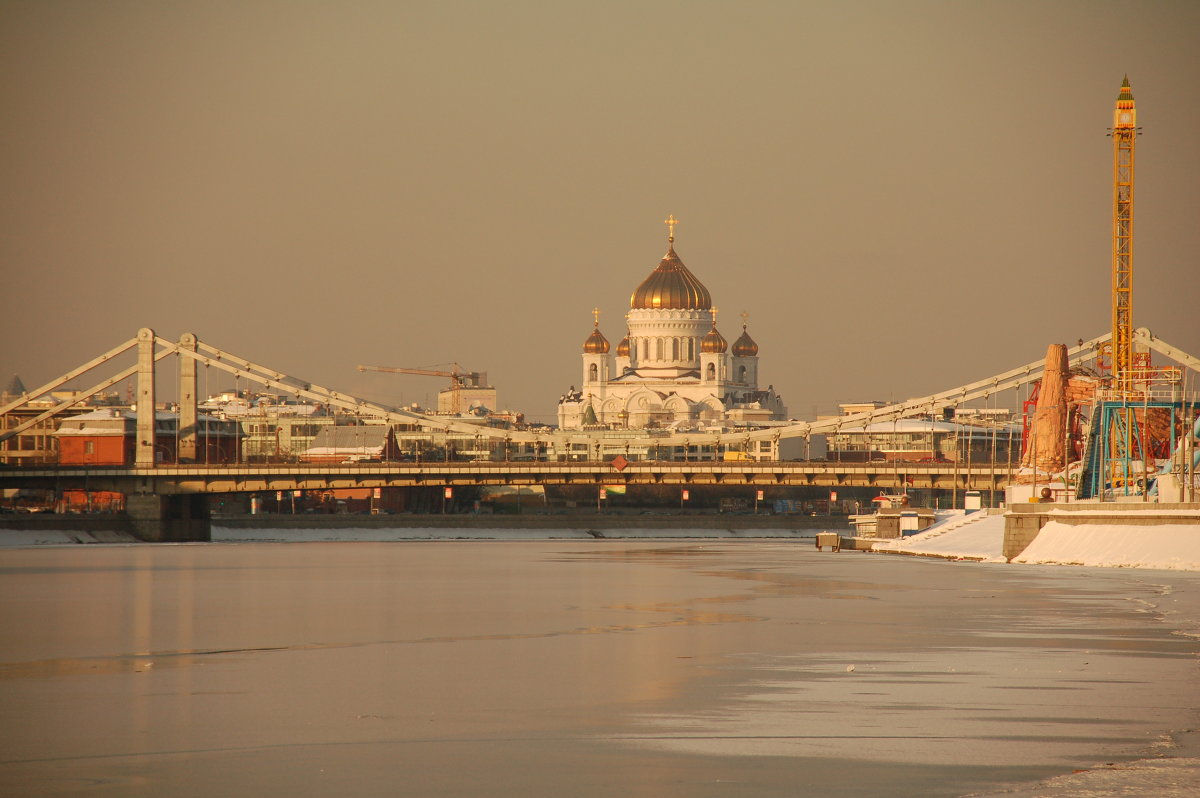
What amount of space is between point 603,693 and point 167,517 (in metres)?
87.1

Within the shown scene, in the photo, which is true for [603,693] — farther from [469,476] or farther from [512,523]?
[512,523]

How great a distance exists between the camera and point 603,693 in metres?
22.3

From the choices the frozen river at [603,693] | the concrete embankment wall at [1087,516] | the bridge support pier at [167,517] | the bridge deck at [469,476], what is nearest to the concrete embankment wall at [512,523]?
the bridge support pier at [167,517]

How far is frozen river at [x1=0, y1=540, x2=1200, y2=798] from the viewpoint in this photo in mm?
16531

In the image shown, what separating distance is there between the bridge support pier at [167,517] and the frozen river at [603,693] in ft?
204

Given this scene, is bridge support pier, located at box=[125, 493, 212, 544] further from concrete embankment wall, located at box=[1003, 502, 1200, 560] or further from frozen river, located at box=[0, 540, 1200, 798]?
frozen river, located at box=[0, 540, 1200, 798]

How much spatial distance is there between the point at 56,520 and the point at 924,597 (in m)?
69.4

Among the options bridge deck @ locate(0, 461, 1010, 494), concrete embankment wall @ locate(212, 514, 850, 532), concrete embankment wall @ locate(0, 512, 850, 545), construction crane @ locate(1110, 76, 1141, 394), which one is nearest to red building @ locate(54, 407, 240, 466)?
concrete embankment wall @ locate(0, 512, 850, 545)

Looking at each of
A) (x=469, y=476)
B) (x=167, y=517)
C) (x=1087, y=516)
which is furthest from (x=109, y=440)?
(x=1087, y=516)

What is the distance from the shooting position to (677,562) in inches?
2616

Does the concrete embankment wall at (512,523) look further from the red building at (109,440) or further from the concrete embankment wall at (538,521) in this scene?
the red building at (109,440)

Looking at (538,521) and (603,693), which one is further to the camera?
(538,521)

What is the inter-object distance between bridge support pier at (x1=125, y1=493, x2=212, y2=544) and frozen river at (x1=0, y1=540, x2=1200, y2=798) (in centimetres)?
6231

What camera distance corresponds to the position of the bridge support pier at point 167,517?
4104 inches
